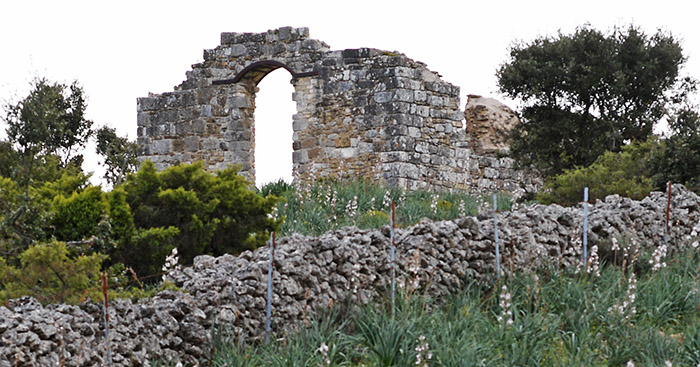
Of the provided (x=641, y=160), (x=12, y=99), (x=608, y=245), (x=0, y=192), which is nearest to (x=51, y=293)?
(x=0, y=192)

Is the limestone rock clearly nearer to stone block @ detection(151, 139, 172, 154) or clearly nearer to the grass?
the grass

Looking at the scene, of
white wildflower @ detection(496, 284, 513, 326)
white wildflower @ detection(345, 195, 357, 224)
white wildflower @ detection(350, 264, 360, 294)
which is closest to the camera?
white wildflower @ detection(496, 284, 513, 326)

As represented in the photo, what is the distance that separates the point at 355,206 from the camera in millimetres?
12133

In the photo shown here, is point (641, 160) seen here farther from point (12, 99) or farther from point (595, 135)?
point (12, 99)

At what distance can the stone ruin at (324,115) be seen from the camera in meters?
16.2

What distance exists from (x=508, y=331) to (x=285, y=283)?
1.88 meters

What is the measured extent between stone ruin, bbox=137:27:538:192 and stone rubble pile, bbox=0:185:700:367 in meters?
6.39

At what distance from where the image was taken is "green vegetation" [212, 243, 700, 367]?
682cm

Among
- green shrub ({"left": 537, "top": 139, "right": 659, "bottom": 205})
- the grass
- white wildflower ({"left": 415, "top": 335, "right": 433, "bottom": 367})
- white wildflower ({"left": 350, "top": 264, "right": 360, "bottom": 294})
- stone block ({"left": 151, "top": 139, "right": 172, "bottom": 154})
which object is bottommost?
white wildflower ({"left": 415, "top": 335, "right": 433, "bottom": 367})

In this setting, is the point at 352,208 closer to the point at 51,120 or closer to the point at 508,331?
the point at 508,331

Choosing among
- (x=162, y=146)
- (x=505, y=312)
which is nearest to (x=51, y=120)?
(x=162, y=146)

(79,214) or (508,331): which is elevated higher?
(79,214)

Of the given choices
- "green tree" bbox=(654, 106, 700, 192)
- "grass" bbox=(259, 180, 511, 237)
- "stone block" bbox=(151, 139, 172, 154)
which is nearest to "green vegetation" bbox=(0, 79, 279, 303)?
"grass" bbox=(259, 180, 511, 237)

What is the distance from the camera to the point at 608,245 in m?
9.88
